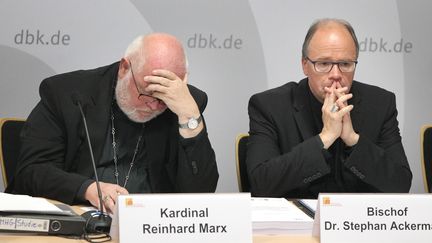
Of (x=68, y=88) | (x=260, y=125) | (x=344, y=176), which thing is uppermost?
(x=68, y=88)

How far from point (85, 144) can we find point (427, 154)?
1942mm

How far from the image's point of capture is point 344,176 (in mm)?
3123

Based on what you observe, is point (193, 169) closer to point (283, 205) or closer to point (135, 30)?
point (283, 205)

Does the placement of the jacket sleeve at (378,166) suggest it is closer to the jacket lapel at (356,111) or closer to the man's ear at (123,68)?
the jacket lapel at (356,111)

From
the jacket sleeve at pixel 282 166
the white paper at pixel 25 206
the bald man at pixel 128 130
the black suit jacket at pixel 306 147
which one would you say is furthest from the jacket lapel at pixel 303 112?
the white paper at pixel 25 206

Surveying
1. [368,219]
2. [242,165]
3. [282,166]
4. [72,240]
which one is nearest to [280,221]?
[368,219]

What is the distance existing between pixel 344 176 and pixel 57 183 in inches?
53.1

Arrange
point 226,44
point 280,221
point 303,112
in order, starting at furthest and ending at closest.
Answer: point 226,44 < point 303,112 < point 280,221

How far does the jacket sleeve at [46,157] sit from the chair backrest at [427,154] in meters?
2.00

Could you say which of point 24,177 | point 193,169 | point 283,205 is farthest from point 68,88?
point 283,205

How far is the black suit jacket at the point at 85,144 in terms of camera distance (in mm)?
2895

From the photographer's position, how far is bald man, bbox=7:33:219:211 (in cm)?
287

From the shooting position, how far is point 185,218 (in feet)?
6.50

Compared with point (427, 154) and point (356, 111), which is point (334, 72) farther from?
point (427, 154)
